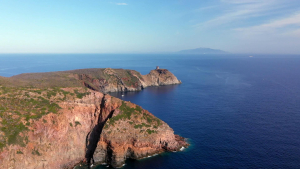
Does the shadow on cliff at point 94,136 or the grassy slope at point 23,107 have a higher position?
the grassy slope at point 23,107

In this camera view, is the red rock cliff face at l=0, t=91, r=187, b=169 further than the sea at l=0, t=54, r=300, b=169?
No

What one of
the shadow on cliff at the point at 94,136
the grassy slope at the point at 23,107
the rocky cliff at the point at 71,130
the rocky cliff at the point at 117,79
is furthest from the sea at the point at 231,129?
the rocky cliff at the point at 117,79

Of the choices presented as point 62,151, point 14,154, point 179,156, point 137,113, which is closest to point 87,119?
point 62,151

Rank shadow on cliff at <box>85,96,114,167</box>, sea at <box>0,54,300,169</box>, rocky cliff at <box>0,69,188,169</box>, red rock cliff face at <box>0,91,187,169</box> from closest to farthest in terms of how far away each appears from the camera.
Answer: rocky cliff at <box>0,69,188,169</box>, red rock cliff face at <box>0,91,187,169</box>, sea at <box>0,54,300,169</box>, shadow on cliff at <box>85,96,114,167</box>

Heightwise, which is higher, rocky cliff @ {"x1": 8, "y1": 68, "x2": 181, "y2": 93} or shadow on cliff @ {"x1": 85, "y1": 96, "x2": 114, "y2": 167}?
rocky cliff @ {"x1": 8, "y1": 68, "x2": 181, "y2": 93}

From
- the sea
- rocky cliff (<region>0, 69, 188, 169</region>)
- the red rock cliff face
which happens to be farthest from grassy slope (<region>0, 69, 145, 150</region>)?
the sea

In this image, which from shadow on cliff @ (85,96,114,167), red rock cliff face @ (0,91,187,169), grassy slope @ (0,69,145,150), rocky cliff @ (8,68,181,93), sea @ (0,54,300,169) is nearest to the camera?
grassy slope @ (0,69,145,150)

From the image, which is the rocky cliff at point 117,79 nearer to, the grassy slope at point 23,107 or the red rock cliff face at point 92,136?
the grassy slope at point 23,107

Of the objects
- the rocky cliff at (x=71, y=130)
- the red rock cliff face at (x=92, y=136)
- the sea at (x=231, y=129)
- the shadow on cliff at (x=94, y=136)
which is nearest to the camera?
the rocky cliff at (x=71, y=130)

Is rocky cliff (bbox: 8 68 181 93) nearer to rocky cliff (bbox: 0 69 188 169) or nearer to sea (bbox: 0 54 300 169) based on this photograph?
sea (bbox: 0 54 300 169)
